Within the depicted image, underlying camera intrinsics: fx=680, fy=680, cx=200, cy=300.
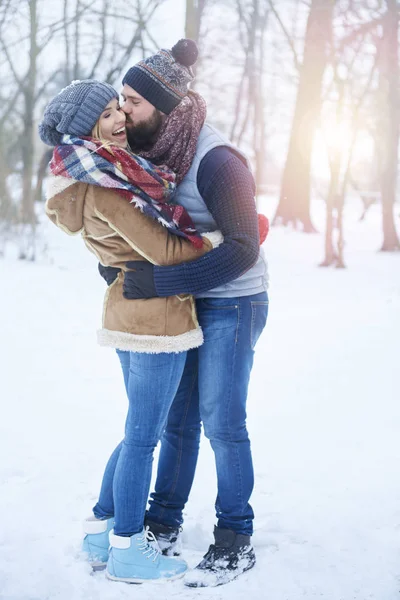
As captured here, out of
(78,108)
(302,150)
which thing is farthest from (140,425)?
(302,150)

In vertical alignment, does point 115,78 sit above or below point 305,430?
above

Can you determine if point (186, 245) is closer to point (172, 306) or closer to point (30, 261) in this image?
point (172, 306)

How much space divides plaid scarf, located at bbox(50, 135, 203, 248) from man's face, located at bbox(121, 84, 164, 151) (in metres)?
0.21

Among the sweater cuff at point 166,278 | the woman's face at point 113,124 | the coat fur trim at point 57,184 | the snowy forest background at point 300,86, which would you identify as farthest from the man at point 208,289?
the snowy forest background at point 300,86

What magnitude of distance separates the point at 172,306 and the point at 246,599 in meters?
1.03

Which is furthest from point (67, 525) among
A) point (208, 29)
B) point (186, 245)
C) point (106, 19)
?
point (208, 29)

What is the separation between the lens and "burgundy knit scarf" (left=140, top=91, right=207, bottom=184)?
2305 millimetres

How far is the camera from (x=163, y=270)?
88.2 inches

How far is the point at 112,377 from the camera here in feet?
A: 16.2

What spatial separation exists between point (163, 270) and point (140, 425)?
1.83ft

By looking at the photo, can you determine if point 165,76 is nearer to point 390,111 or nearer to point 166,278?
point 166,278

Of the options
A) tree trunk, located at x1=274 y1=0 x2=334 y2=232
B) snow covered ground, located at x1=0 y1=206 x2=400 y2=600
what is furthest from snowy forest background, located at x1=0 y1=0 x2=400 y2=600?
tree trunk, located at x1=274 y1=0 x2=334 y2=232

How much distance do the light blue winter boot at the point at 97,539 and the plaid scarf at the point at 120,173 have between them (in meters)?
1.17

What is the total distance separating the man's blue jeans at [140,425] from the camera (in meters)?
2.34
